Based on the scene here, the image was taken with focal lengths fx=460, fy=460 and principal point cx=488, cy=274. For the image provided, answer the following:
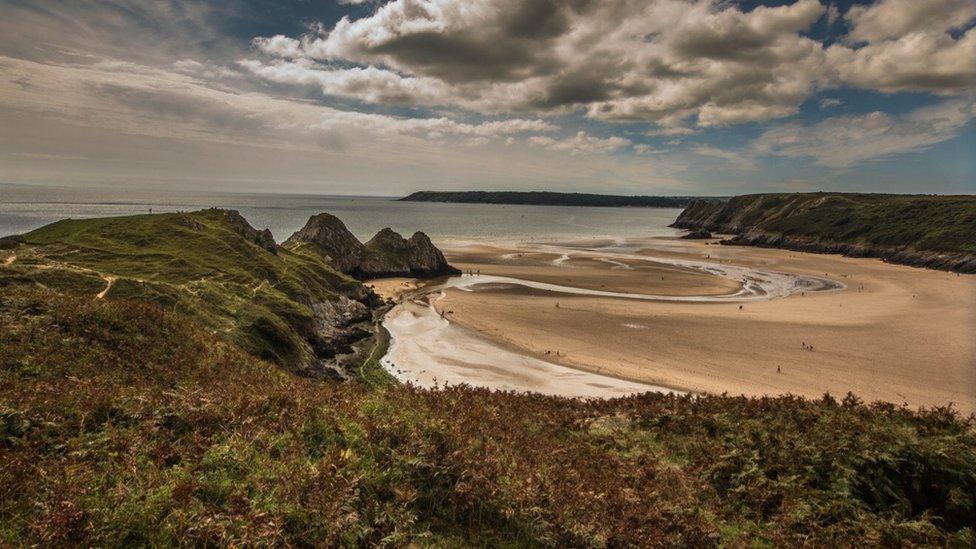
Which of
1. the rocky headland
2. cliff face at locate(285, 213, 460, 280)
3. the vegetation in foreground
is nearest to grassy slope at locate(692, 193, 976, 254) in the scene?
cliff face at locate(285, 213, 460, 280)

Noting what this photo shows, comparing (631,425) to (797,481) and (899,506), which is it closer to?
(797,481)

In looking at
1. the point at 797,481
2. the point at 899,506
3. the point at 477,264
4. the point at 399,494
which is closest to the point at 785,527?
the point at 797,481

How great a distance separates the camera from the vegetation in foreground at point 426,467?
6461mm

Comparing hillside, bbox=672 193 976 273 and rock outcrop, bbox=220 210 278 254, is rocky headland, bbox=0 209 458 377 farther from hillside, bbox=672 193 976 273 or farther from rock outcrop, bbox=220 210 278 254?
hillside, bbox=672 193 976 273

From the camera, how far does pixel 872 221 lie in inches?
4884

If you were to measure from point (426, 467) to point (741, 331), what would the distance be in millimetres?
43359

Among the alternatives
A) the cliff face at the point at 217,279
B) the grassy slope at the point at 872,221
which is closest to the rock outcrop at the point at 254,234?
the cliff face at the point at 217,279

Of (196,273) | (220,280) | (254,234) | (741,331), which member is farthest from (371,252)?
(741,331)

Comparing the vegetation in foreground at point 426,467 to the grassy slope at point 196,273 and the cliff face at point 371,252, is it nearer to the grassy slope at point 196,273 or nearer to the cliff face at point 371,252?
the grassy slope at point 196,273

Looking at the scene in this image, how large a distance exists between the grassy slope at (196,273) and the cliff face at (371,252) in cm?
1572

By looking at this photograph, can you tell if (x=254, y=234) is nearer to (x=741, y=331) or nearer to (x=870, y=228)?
(x=741, y=331)

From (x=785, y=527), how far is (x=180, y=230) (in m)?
47.8

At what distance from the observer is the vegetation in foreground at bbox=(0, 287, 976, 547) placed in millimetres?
6461

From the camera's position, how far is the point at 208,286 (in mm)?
31203
